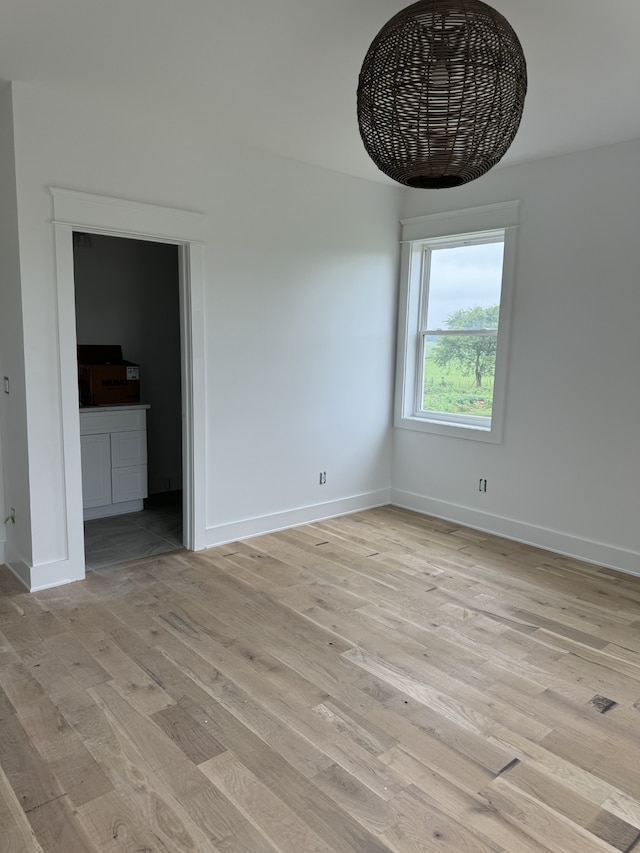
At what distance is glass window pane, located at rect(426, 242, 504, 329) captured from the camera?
14.6 feet

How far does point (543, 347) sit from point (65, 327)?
3.10 meters

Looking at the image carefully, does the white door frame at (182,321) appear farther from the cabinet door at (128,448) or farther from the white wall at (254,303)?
the cabinet door at (128,448)

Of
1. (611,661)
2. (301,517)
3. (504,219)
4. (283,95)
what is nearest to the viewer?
(611,661)

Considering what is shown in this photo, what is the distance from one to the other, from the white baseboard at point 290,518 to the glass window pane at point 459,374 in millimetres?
950

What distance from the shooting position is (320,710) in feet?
7.67

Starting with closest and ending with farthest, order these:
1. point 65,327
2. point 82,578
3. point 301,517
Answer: point 65,327
point 82,578
point 301,517

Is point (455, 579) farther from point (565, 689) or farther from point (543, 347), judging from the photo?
point (543, 347)

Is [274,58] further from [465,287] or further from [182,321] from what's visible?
[465,287]

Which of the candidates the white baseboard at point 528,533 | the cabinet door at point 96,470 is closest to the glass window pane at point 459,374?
the white baseboard at point 528,533

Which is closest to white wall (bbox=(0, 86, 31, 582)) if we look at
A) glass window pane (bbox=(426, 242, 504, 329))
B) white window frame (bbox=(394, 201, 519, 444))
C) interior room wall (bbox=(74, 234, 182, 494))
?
interior room wall (bbox=(74, 234, 182, 494))

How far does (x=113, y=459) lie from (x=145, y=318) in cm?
136

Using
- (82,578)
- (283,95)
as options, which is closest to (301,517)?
(82,578)

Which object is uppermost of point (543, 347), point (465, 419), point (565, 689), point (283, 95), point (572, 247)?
point (283, 95)

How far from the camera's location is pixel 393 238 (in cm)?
496
